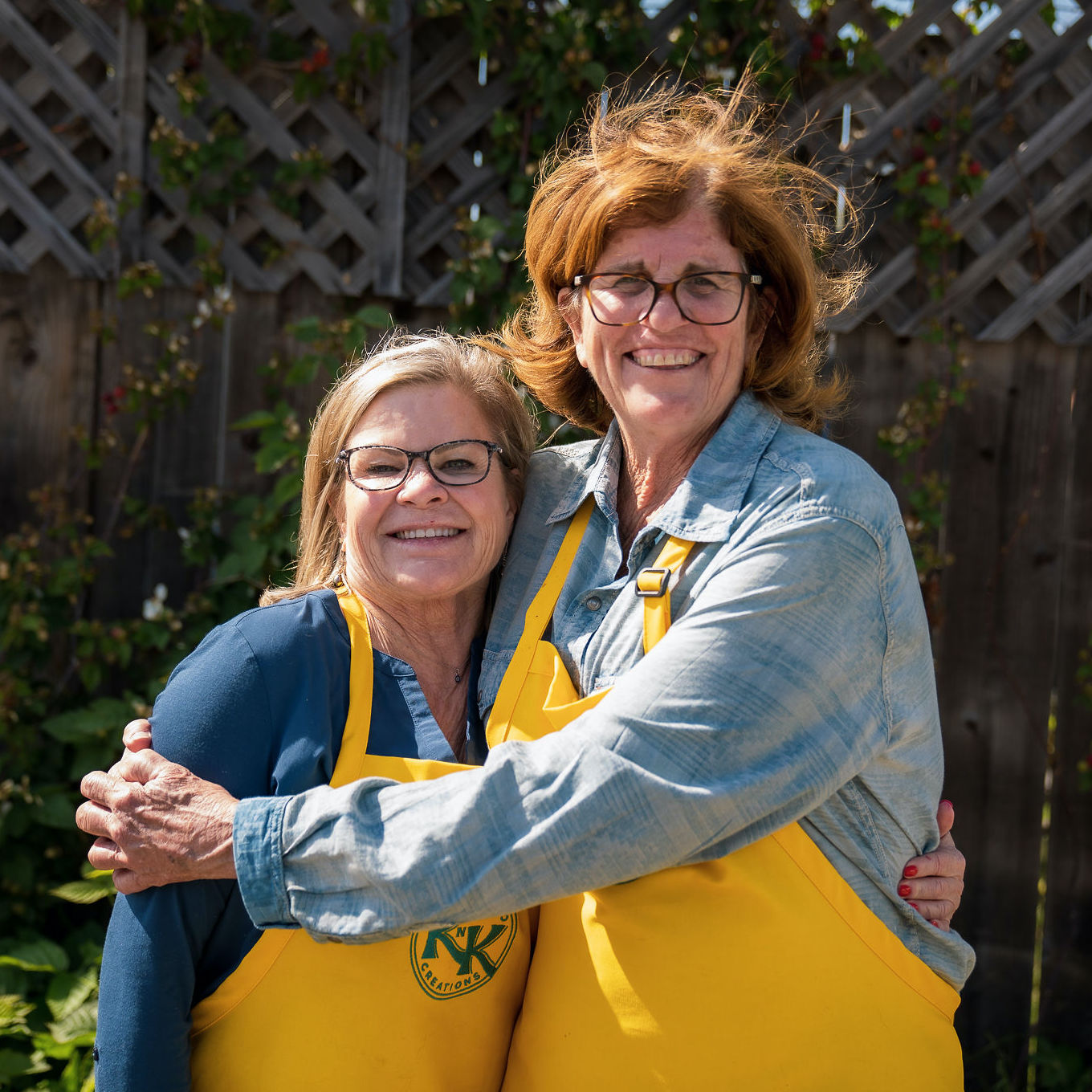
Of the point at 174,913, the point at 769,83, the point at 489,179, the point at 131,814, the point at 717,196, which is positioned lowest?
the point at 174,913

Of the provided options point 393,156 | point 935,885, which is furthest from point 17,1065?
point 393,156

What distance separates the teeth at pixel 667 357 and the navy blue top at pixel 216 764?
704mm

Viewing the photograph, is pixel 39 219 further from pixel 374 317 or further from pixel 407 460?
pixel 407 460

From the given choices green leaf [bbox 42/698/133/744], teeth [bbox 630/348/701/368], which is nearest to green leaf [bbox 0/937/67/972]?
green leaf [bbox 42/698/133/744]

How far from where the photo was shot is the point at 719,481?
1754mm

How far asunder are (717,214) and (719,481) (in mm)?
447

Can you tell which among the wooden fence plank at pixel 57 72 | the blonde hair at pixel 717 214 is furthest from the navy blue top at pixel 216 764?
the wooden fence plank at pixel 57 72

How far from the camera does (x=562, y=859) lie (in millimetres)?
1456

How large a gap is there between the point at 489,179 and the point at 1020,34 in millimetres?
1580

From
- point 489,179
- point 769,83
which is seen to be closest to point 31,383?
point 489,179

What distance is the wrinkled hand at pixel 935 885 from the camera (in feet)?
5.72

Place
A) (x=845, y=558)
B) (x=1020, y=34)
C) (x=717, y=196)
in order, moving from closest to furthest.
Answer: (x=845, y=558)
(x=717, y=196)
(x=1020, y=34)

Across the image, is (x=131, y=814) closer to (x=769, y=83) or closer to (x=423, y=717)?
(x=423, y=717)

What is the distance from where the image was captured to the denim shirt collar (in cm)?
171
